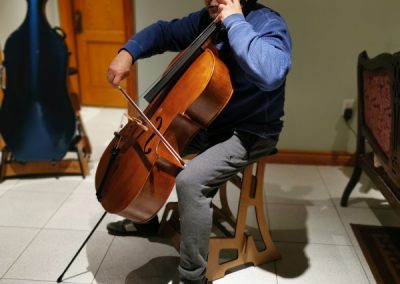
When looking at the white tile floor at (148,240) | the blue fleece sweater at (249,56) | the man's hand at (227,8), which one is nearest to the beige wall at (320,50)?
the white tile floor at (148,240)

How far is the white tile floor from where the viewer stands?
1525 millimetres

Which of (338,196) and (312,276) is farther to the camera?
(338,196)

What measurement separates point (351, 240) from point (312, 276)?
0.33 m

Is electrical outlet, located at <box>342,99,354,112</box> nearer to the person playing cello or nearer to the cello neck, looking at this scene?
the person playing cello

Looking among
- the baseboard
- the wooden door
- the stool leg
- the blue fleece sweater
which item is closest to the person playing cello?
the blue fleece sweater

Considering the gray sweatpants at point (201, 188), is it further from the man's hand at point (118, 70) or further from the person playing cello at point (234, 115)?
the man's hand at point (118, 70)

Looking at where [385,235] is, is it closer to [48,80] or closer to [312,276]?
[312,276]

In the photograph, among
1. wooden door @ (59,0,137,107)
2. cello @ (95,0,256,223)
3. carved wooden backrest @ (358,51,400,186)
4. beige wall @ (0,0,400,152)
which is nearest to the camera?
cello @ (95,0,256,223)

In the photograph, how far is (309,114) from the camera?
7.90 ft

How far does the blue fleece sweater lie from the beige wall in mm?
770

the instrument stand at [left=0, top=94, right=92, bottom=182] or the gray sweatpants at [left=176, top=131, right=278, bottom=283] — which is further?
the instrument stand at [left=0, top=94, right=92, bottom=182]

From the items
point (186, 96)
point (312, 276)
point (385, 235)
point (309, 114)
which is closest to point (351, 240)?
point (385, 235)

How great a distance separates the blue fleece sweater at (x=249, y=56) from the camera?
110cm

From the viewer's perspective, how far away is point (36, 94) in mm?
2078
